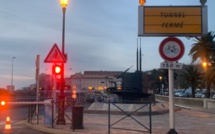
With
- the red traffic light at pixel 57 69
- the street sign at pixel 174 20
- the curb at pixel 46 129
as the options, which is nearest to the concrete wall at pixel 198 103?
the red traffic light at pixel 57 69

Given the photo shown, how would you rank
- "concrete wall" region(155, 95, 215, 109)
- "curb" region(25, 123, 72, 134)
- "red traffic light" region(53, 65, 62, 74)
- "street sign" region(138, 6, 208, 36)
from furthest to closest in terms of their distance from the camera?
"concrete wall" region(155, 95, 215, 109) < "red traffic light" region(53, 65, 62, 74) < "curb" region(25, 123, 72, 134) < "street sign" region(138, 6, 208, 36)

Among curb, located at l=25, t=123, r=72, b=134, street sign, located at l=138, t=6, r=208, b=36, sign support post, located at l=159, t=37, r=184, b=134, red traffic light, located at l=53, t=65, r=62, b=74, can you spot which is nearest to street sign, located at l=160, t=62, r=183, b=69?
sign support post, located at l=159, t=37, r=184, b=134

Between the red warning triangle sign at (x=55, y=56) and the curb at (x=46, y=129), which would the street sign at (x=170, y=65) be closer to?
the curb at (x=46, y=129)

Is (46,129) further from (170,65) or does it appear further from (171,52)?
(171,52)

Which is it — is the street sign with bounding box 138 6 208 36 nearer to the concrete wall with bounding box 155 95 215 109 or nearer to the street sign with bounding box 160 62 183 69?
the street sign with bounding box 160 62 183 69

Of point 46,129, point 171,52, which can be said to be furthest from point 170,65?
point 46,129

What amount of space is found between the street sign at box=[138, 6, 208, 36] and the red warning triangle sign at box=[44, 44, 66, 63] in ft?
21.2

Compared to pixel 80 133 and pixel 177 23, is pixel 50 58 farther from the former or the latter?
pixel 177 23

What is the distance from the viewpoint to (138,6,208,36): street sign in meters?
11.1

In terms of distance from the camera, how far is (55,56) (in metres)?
16.7

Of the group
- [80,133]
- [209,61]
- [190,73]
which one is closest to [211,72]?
[209,61]

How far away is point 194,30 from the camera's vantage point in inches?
440

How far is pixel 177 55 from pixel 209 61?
38.5 m

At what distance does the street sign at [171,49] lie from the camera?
1094cm
